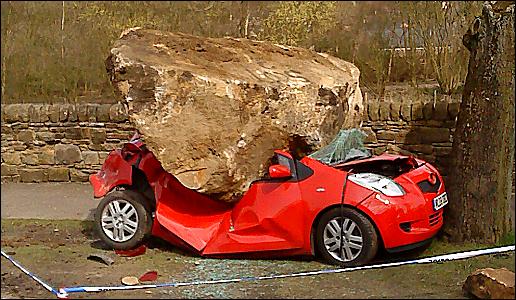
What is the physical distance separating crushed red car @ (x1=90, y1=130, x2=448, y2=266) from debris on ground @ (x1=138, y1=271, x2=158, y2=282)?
1.74 ft

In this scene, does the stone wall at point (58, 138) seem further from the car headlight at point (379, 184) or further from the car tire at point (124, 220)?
the car headlight at point (379, 184)

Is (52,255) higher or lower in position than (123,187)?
lower

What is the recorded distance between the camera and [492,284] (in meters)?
4.88

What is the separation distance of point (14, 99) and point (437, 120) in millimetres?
6672

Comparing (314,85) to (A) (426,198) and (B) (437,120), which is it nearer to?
(A) (426,198)

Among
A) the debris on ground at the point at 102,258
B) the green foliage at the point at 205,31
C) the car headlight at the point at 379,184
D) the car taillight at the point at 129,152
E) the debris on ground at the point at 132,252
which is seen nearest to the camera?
the car headlight at the point at 379,184

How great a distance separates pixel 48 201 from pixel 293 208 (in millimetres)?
4546

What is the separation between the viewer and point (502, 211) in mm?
6738

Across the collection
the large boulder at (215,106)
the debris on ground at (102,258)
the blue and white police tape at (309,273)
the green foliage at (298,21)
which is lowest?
the debris on ground at (102,258)

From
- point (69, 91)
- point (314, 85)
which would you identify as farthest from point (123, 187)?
point (69, 91)

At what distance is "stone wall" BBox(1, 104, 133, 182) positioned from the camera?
10898 mm

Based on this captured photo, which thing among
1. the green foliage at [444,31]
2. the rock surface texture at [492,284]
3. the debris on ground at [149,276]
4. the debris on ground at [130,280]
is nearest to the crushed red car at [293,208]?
the debris on ground at [149,276]

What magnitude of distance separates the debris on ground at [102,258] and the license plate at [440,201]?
2823 millimetres

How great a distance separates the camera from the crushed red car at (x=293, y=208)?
6.11 m
